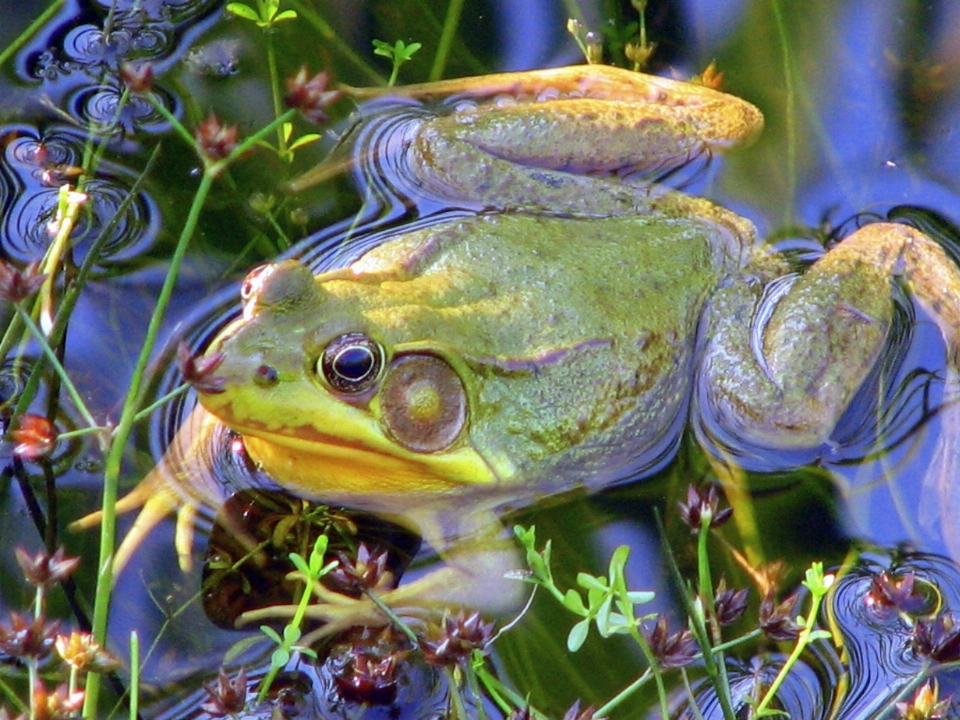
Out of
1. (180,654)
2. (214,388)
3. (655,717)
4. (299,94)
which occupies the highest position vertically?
(299,94)

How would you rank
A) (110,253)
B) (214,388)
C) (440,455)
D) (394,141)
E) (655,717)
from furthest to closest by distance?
(394,141) < (110,253) < (440,455) < (655,717) < (214,388)

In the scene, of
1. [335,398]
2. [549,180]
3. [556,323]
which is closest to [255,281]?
[335,398]

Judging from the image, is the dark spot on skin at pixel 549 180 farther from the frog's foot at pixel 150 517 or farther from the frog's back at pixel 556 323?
the frog's foot at pixel 150 517

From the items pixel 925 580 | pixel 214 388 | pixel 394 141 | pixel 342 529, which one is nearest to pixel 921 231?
pixel 925 580

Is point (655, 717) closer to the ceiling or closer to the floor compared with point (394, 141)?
closer to the floor

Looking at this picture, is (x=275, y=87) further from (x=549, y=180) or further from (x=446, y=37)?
(x=549, y=180)

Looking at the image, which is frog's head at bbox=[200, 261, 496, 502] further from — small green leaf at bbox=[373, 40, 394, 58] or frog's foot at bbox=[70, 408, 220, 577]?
small green leaf at bbox=[373, 40, 394, 58]

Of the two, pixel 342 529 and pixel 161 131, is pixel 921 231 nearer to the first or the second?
pixel 342 529

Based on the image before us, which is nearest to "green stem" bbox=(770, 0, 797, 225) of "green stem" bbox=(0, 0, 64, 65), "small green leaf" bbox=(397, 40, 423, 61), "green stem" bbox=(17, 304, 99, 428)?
"small green leaf" bbox=(397, 40, 423, 61)
